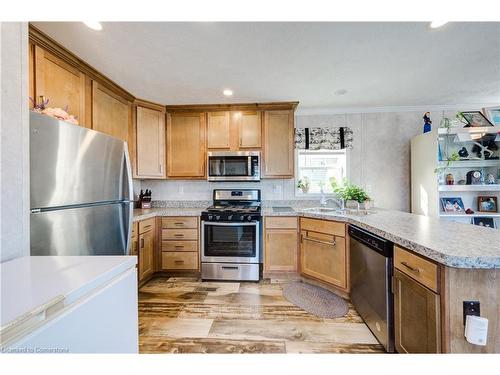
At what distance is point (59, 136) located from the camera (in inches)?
46.8

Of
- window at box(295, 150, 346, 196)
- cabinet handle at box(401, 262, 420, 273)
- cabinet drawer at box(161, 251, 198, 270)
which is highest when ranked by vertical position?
window at box(295, 150, 346, 196)

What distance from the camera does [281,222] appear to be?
8.94 feet

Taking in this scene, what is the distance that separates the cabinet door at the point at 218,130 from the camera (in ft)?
9.96

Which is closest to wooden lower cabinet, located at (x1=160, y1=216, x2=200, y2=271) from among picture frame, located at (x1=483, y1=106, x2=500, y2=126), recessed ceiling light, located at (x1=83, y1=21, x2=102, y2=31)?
recessed ceiling light, located at (x1=83, y1=21, x2=102, y2=31)

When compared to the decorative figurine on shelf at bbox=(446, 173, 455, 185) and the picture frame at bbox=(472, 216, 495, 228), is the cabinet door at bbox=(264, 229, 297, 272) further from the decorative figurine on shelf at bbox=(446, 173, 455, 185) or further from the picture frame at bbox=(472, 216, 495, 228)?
the picture frame at bbox=(472, 216, 495, 228)

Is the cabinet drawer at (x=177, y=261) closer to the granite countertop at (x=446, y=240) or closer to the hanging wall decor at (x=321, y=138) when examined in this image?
the granite countertop at (x=446, y=240)

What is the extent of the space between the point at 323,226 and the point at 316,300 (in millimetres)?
781

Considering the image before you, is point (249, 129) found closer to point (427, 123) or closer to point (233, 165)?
point (233, 165)

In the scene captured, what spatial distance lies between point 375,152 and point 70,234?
3694mm

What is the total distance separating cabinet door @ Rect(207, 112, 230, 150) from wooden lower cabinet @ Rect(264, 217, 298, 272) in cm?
126

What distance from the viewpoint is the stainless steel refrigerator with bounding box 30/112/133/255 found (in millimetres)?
1094

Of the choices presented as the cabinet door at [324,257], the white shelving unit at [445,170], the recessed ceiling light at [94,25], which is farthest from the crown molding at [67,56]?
the white shelving unit at [445,170]
